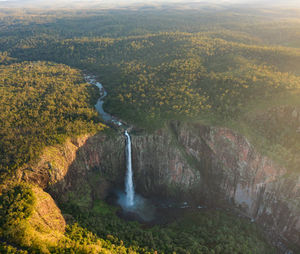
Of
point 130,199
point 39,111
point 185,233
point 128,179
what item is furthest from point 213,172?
point 39,111

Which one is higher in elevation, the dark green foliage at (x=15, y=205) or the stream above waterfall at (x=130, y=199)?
the dark green foliage at (x=15, y=205)

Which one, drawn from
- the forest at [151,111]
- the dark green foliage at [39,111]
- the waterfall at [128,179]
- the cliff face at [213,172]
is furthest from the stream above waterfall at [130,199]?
the dark green foliage at [39,111]

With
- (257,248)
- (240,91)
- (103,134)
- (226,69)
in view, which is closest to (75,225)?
(103,134)

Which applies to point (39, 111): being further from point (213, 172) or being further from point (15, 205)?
point (213, 172)

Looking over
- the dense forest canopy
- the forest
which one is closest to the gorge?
the forest

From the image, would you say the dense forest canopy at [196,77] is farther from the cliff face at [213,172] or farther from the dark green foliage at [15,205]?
the dark green foliage at [15,205]

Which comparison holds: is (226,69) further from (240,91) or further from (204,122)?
(204,122)
